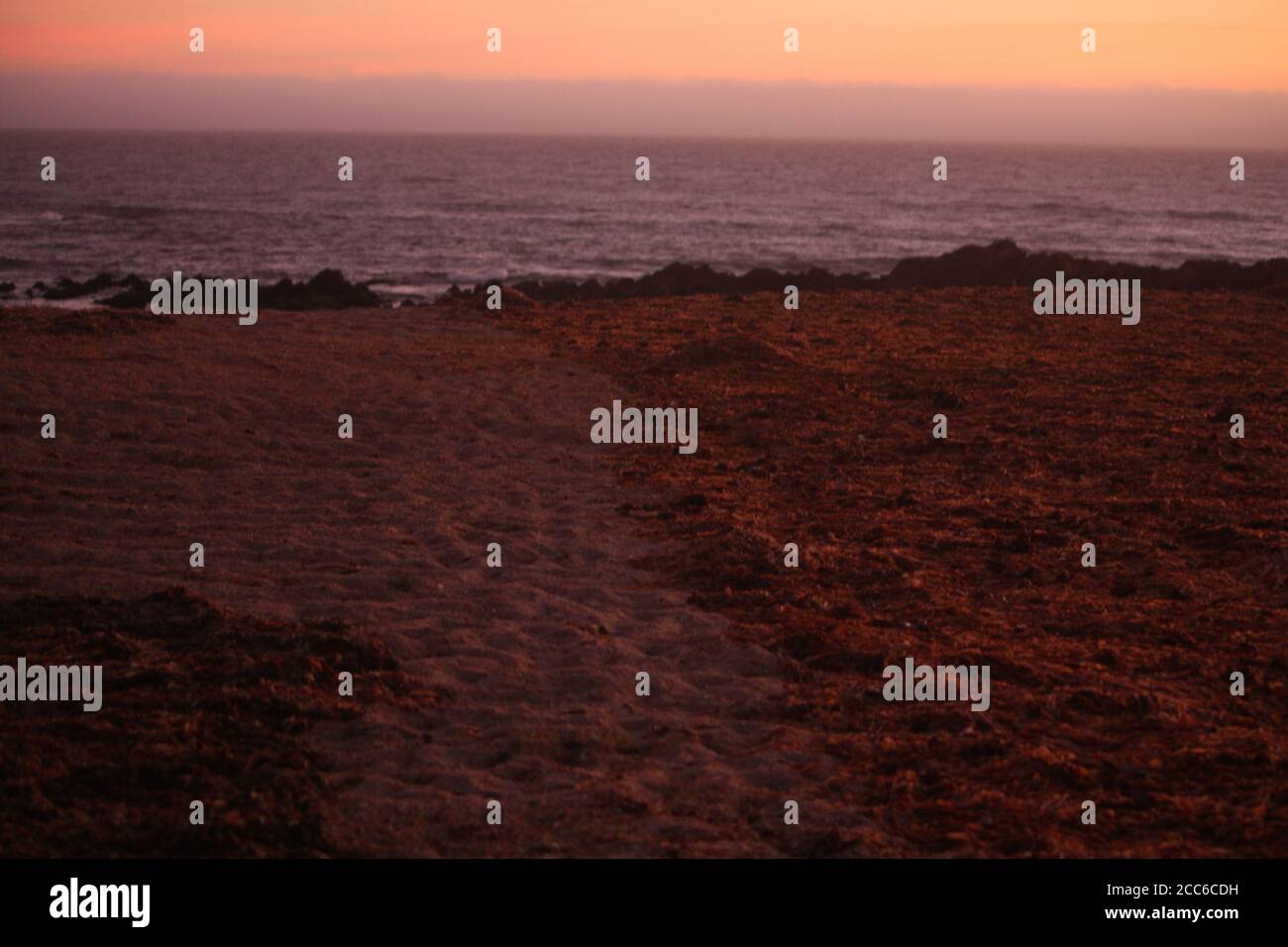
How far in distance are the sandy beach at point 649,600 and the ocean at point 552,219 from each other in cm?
2042

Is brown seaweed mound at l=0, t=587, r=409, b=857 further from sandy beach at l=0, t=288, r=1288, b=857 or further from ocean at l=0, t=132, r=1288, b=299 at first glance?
ocean at l=0, t=132, r=1288, b=299

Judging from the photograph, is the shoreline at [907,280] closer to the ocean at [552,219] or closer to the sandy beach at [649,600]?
the sandy beach at [649,600]

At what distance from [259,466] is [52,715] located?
14.6 ft

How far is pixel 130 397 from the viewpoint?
436 inches

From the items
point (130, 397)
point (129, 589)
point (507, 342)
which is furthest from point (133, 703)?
point (507, 342)

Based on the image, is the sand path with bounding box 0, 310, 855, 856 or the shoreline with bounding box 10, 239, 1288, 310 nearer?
the sand path with bounding box 0, 310, 855, 856

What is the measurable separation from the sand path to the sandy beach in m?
0.03

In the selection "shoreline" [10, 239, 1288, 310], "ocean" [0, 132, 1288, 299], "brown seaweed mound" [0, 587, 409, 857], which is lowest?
"brown seaweed mound" [0, 587, 409, 857]

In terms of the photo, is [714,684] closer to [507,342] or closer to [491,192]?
[507,342]

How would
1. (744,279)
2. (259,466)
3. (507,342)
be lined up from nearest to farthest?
(259,466) → (507,342) → (744,279)

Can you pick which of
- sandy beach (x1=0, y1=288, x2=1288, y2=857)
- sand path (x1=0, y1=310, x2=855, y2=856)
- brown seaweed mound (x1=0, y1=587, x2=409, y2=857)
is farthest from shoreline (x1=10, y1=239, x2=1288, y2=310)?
brown seaweed mound (x1=0, y1=587, x2=409, y2=857)

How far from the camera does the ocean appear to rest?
3884cm

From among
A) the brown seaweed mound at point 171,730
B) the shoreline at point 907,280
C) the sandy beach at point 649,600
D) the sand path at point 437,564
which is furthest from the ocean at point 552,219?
the brown seaweed mound at point 171,730

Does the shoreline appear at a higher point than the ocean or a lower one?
lower
